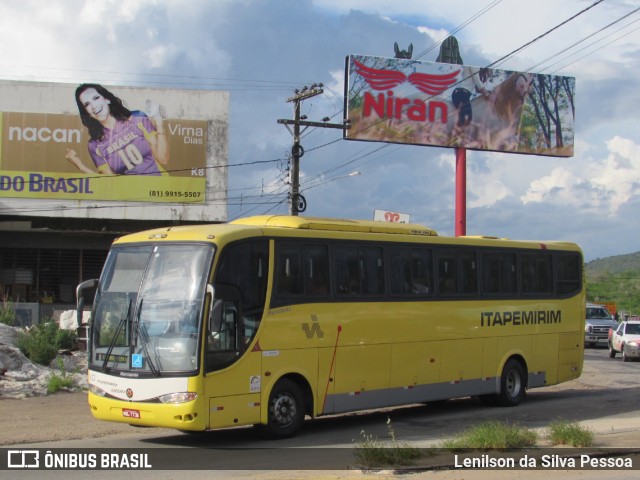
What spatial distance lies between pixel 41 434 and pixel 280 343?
13.9ft

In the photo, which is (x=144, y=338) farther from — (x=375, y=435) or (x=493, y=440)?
(x=493, y=440)

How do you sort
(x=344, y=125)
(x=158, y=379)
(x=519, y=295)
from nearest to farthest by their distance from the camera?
1. (x=158, y=379)
2. (x=519, y=295)
3. (x=344, y=125)

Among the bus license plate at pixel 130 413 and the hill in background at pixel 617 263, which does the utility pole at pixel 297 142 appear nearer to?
the bus license plate at pixel 130 413

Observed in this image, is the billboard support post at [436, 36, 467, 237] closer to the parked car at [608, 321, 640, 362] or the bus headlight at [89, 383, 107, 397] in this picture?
the parked car at [608, 321, 640, 362]

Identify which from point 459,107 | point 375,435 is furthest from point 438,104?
point 375,435

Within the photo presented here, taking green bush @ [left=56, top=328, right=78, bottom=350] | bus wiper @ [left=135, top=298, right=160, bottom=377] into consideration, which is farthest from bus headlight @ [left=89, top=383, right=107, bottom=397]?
green bush @ [left=56, top=328, right=78, bottom=350]

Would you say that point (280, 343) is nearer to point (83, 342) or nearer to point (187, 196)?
point (83, 342)

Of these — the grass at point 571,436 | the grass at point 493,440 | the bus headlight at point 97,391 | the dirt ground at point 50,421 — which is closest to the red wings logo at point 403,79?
the dirt ground at point 50,421

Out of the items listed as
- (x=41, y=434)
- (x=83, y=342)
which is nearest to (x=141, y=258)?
(x=41, y=434)

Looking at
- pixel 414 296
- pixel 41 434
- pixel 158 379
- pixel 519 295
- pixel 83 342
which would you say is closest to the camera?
pixel 158 379

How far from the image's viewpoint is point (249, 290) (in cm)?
1277

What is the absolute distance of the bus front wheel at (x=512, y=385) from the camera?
1789 centimetres

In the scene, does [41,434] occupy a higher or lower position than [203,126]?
lower

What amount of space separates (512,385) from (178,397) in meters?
8.92
